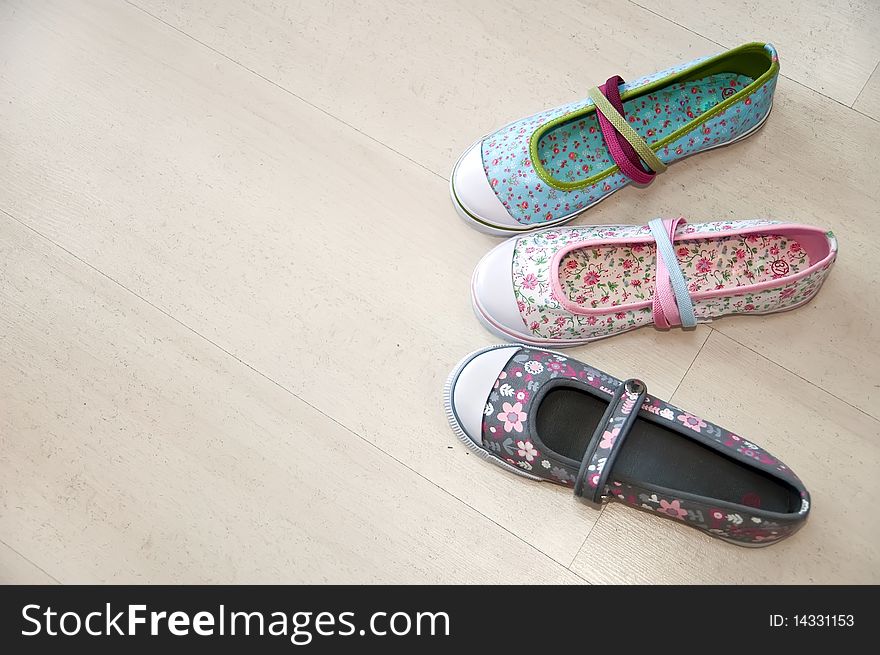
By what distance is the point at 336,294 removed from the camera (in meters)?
1.14

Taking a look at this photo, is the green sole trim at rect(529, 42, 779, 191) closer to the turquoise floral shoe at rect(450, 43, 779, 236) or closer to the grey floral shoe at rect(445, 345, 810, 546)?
the turquoise floral shoe at rect(450, 43, 779, 236)

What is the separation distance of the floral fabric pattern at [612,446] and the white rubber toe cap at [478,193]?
200 mm

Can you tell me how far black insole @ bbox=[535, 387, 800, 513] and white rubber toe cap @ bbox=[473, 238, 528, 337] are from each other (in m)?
0.12

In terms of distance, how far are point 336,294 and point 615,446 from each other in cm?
47

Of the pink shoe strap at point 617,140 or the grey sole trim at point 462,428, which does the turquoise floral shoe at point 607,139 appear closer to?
the pink shoe strap at point 617,140

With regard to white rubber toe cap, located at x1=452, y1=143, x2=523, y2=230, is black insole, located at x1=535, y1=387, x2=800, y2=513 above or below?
below

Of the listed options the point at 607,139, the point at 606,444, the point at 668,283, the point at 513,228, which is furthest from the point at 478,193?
the point at 606,444

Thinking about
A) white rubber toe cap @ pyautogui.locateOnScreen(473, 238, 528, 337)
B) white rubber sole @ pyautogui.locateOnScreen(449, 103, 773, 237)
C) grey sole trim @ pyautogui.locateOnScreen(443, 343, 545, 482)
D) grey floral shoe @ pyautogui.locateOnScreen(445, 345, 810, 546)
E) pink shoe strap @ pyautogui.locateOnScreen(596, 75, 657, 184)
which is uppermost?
pink shoe strap @ pyautogui.locateOnScreen(596, 75, 657, 184)

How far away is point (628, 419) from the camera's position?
0.99 m

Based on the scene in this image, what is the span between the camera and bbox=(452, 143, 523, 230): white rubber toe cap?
1102 mm

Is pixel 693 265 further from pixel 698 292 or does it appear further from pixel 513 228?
pixel 513 228

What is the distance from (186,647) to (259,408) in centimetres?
36

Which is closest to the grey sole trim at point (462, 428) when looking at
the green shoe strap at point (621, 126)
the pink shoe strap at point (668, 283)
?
the pink shoe strap at point (668, 283)

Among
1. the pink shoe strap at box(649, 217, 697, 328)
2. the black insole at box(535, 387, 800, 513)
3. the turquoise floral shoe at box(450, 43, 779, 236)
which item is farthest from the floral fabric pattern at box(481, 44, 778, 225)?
the black insole at box(535, 387, 800, 513)
